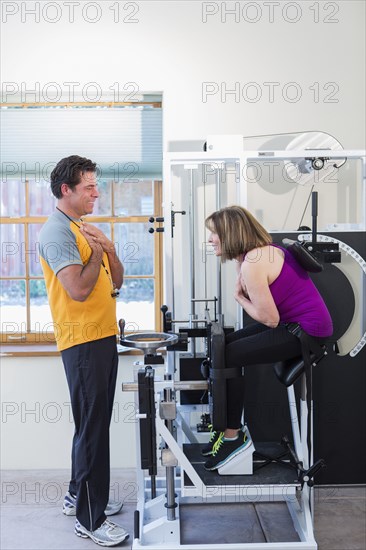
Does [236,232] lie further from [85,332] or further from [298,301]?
[85,332]

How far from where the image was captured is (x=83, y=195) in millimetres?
2936

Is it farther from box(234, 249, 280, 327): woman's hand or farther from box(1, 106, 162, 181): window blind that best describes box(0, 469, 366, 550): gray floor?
box(1, 106, 162, 181): window blind

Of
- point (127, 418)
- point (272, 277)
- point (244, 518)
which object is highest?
point (272, 277)

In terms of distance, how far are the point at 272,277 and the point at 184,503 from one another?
4.82ft

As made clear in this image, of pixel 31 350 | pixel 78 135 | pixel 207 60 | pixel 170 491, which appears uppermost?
pixel 207 60

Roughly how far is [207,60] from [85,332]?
1.90 metres

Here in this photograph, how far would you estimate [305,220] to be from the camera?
3.79m

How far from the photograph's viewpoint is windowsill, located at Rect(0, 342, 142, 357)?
3.76 metres

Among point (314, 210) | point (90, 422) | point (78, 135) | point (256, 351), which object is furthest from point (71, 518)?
point (78, 135)

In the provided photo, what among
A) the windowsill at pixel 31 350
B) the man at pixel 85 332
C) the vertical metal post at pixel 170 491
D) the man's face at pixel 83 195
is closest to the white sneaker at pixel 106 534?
the man at pixel 85 332

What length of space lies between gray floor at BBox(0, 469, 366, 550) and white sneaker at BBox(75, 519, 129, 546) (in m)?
0.03

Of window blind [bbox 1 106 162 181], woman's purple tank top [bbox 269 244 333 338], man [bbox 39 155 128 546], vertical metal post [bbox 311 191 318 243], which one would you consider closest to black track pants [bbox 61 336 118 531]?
man [bbox 39 155 128 546]

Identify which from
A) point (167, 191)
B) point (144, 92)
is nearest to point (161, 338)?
point (167, 191)

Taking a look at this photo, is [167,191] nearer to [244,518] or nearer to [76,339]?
[76,339]
